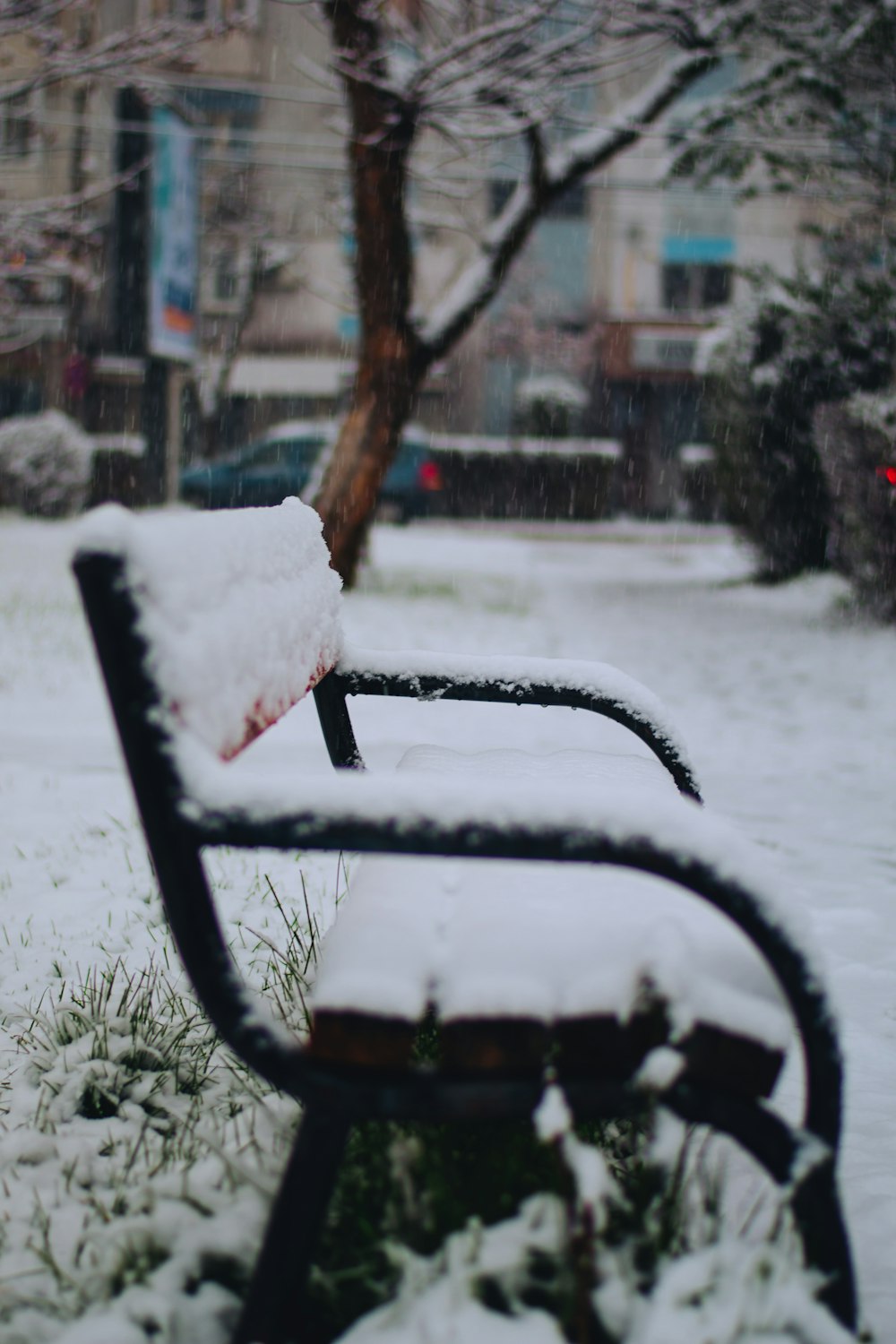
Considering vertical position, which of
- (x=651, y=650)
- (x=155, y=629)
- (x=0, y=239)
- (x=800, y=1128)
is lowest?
(x=651, y=650)

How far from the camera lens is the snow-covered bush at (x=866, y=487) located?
25.6ft

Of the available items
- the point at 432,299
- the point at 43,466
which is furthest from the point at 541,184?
the point at 432,299

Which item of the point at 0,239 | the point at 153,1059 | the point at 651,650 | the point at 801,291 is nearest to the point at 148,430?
the point at 0,239

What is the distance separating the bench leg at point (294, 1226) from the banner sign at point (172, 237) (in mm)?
14890

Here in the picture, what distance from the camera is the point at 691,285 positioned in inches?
1268

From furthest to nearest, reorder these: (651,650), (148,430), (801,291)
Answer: (148,430) < (801,291) < (651,650)

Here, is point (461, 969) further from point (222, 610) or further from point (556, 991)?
point (222, 610)

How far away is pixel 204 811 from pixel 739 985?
64 cm

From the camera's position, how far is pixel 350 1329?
1311 mm

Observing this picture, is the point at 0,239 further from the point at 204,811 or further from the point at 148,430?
the point at 204,811

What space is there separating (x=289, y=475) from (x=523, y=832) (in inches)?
794

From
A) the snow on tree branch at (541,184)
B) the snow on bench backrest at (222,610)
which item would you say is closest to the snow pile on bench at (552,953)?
the snow on bench backrest at (222,610)

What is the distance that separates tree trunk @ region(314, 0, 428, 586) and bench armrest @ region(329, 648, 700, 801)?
624 centimetres

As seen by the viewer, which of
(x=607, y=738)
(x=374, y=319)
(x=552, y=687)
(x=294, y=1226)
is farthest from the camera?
(x=374, y=319)
